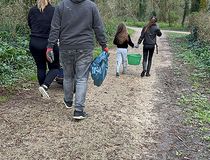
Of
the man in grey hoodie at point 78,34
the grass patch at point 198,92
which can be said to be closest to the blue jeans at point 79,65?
the man in grey hoodie at point 78,34

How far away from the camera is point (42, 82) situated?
803 cm

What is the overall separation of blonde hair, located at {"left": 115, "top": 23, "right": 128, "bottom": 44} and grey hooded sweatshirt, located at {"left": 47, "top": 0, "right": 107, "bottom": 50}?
15.9 feet

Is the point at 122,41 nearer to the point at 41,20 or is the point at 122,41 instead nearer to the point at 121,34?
the point at 121,34

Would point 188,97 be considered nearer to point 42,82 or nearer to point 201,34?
point 42,82

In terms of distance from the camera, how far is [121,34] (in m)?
11.4

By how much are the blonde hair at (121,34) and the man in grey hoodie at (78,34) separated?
15.4 ft

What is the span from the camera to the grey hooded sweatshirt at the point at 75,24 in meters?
6.25

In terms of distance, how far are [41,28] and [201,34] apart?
13227mm

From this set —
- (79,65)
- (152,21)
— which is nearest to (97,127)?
(79,65)

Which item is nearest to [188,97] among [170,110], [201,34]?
[170,110]

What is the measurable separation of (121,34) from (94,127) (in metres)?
5.53

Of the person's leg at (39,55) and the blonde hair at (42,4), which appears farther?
the person's leg at (39,55)

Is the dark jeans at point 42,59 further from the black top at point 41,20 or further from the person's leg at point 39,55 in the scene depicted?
the black top at point 41,20

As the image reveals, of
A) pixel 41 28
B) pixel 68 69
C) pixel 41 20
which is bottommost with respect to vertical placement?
pixel 68 69
